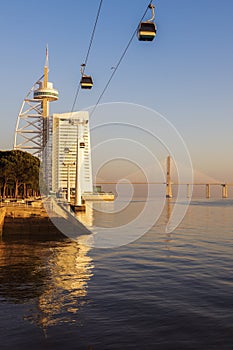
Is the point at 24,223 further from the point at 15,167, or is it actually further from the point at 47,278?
the point at 15,167

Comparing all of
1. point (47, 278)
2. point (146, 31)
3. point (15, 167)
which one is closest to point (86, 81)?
point (146, 31)

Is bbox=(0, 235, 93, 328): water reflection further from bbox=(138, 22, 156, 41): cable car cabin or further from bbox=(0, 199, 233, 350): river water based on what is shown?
bbox=(138, 22, 156, 41): cable car cabin

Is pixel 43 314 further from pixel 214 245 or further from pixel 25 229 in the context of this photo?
pixel 25 229

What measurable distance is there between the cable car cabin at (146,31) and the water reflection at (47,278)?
11.0 m

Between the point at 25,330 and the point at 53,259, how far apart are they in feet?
51.8

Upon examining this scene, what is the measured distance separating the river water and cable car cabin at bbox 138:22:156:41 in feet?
35.2

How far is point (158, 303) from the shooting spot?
1784 centimetres

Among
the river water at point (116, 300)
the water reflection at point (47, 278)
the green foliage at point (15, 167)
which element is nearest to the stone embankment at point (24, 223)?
the water reflection at point (47, 278)

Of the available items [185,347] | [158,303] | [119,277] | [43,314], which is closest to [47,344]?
[43,314]

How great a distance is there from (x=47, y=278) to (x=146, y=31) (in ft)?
46.7

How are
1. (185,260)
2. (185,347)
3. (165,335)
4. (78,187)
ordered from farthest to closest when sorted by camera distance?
(78,187) < (185,260) < (165,335) < (185,347)

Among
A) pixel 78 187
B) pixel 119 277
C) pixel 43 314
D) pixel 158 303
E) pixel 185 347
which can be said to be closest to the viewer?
pixel 185 347

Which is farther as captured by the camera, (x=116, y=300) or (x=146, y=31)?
(x=116, y=300)

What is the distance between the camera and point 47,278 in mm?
22906
